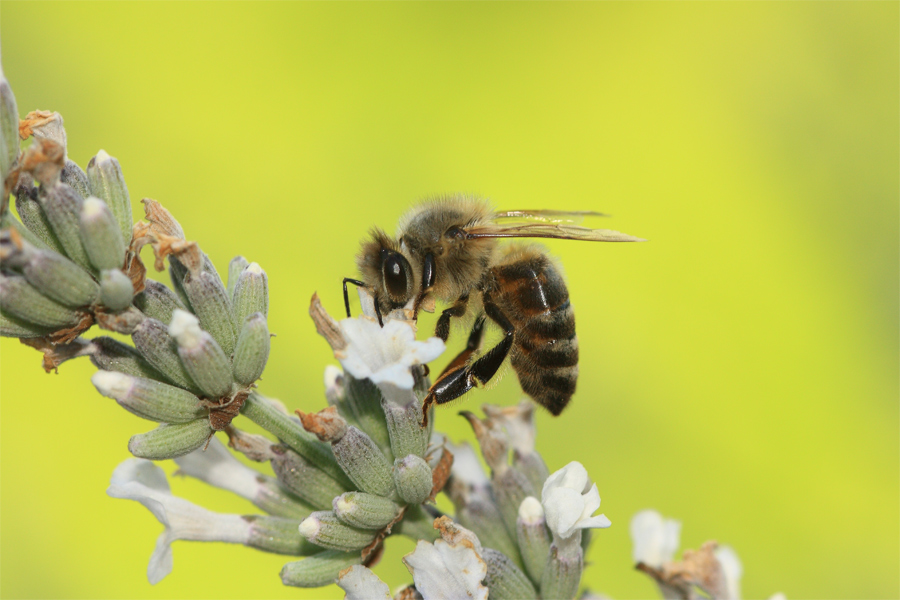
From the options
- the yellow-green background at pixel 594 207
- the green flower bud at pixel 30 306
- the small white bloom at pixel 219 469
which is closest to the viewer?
the green flower bud at pixel 30 306

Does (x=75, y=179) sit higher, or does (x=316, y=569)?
(x=75, y=179)

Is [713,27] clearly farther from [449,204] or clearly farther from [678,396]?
[449,204]

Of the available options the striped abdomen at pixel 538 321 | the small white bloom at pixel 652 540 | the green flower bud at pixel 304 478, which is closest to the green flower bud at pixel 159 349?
the green flower bud at pixel 304 478

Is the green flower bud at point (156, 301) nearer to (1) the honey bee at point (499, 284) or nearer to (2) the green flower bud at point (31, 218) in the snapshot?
(2) the green flower bud at point (31, 218)

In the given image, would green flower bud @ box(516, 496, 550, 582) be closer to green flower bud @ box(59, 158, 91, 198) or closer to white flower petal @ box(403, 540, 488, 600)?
white flower petal @ box(403, 540, 488, 600)

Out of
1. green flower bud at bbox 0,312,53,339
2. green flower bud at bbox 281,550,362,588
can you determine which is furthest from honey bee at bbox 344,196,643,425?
green flower bud at bbox 0,312,53,339

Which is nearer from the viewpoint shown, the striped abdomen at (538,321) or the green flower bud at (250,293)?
the green flower bud at (250,293)

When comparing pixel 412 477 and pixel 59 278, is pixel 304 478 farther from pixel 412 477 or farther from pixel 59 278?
pixel 59 278

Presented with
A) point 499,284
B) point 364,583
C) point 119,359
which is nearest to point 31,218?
point 119,359

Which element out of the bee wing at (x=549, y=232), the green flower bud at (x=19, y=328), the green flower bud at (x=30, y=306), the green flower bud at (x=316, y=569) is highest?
the bee wing at (x=549, y=232)
